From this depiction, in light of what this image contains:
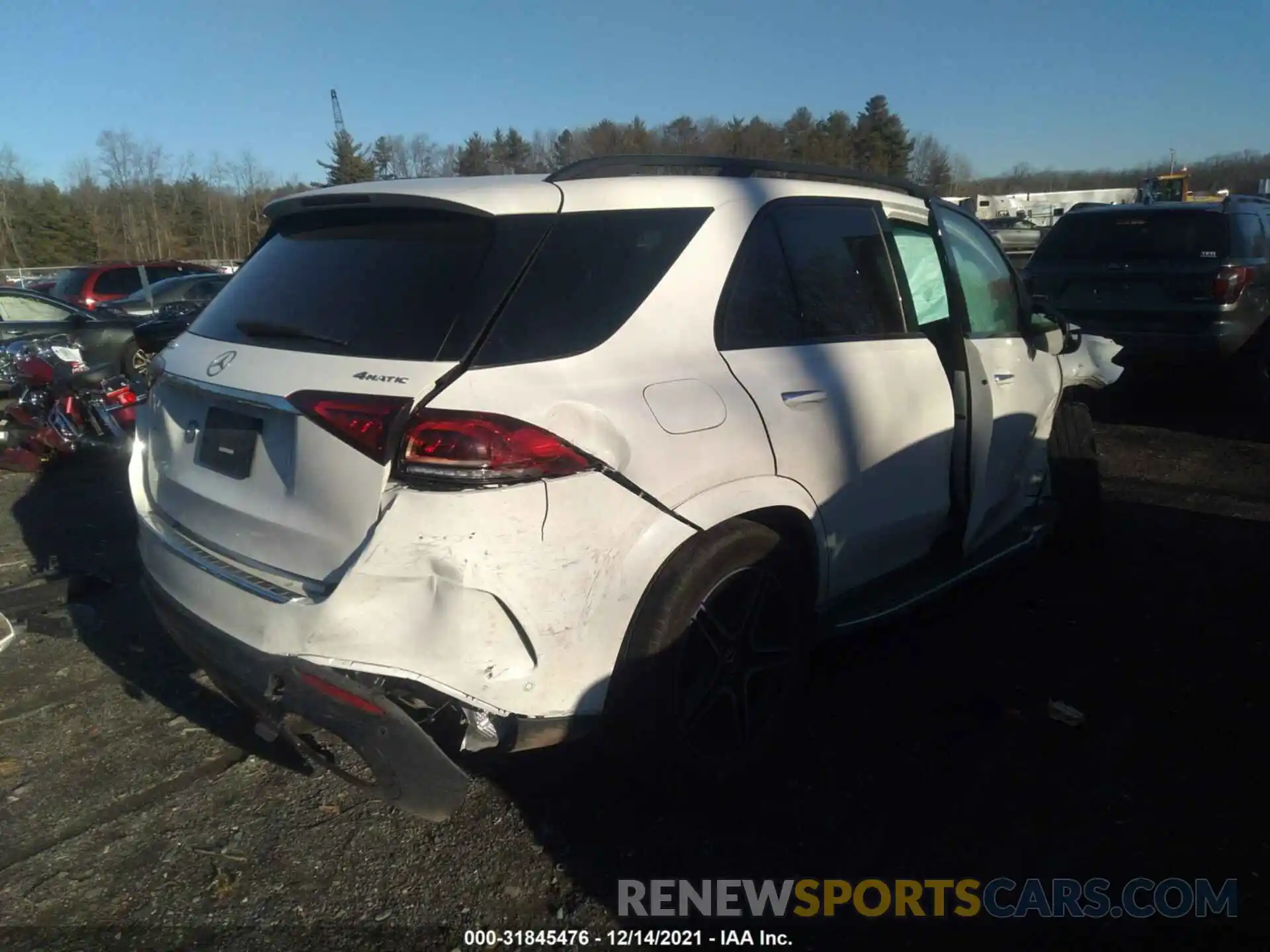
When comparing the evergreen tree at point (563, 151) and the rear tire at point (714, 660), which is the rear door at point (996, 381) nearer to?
the rear tire at point (714, 660)

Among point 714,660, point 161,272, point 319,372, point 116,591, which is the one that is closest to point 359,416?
point 319,372

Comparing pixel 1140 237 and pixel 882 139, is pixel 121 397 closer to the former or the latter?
pixel 1140 237

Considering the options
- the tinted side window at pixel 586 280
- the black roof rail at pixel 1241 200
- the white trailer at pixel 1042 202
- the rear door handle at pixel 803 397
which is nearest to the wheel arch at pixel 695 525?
the rear door handle at pixel 803 397

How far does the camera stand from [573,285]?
98.3 inches

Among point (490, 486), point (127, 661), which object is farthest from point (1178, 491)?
point (127, 661)

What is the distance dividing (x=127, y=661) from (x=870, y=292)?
11.1 ft

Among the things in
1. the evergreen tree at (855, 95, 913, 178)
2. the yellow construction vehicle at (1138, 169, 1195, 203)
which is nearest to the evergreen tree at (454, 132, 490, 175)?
the evergreen tree at (855, 95, 913, 178)

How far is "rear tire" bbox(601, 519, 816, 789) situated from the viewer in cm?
252

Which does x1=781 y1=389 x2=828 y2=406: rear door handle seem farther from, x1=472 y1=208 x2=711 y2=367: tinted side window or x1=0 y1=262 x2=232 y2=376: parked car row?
x1=0 y1=262 x2=232 y2=376: parked car row

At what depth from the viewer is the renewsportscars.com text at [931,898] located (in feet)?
8.10

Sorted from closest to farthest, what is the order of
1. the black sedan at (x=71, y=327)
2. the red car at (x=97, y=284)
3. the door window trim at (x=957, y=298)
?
the door window trim at (x=957, y=298)
the black sedan at (x=71, y=327)
the red car at (x=97, y=284)

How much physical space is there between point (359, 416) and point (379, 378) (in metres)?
0.11

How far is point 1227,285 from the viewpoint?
7.91m

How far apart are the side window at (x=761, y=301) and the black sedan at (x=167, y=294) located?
1389 cm
